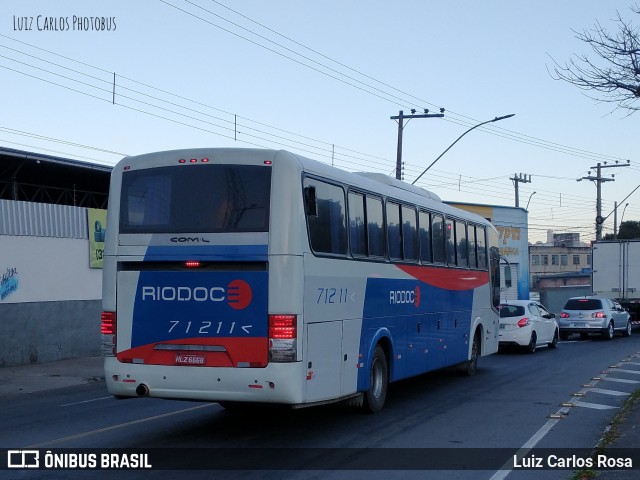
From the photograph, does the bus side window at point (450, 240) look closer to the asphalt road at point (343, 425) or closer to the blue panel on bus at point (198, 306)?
the asphalt road at point (343, 425)

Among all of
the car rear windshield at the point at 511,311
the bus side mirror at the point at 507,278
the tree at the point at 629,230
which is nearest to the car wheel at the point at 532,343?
the car rear windshield at the point at 511,311

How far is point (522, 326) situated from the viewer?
2512cm

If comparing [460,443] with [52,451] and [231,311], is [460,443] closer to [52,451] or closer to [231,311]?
[231,311]

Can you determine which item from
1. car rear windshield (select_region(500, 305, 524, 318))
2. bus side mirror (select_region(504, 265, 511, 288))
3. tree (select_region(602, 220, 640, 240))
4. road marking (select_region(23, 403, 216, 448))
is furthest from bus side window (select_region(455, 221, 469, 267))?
tree (select_region(602, 220, 640, 240))

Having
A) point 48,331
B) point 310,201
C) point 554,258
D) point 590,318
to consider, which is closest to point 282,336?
point 310,201

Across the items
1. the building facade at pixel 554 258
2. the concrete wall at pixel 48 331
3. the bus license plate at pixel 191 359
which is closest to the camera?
the bus license plate at pixel 191 359

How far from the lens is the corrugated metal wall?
856 inches

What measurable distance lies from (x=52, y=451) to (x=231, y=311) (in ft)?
8.54

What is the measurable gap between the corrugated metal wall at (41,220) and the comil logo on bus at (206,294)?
12.4 m

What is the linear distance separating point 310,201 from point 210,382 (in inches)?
98.1

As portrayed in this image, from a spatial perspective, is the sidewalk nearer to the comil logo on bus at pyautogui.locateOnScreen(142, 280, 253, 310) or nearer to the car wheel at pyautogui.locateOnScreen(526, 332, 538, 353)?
the comil logo on bus at pyautogui.locateOnScreen(142, 280, 253, 310)

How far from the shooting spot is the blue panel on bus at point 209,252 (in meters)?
10.1

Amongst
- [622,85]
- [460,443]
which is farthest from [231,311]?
[622,85]

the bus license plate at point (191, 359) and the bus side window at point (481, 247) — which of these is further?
the bus side window at point (481, 247)
